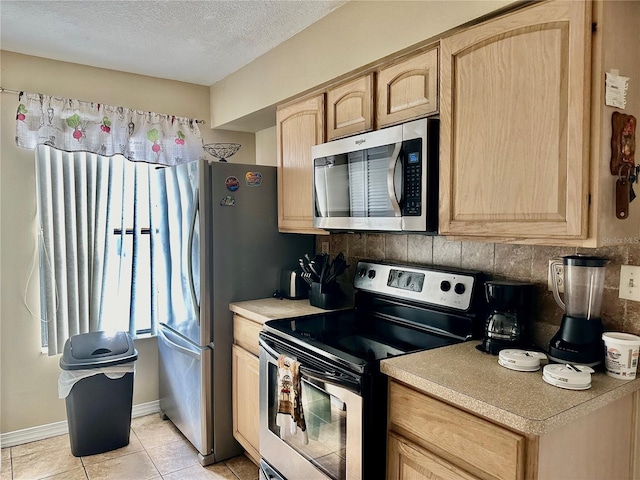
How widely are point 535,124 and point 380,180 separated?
2.21 ft

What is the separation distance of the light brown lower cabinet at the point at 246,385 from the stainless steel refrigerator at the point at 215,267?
0.23 feet

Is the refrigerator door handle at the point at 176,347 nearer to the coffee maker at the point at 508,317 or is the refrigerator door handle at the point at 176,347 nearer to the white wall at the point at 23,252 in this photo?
the white wall at the point at 23,252

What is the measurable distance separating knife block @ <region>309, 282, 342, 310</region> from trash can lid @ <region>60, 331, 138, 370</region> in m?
1.18

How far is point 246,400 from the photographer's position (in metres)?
2.48

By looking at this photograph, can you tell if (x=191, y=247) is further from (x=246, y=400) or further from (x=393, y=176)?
(x=393, y=176)

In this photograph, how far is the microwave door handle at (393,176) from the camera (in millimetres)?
1792

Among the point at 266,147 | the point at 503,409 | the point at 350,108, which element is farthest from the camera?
the point at 266,147

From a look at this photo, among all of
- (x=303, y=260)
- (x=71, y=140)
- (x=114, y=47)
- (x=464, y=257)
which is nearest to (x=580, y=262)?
(x=464, y=257)

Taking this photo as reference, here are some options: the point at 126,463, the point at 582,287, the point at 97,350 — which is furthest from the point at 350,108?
the point at 126,463

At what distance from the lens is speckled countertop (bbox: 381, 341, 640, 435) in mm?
1157

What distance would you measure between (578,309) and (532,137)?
59cm

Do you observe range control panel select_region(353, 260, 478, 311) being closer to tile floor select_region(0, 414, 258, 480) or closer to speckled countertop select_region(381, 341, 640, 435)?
speckled countertop select_region(381, 341, 640, 435)

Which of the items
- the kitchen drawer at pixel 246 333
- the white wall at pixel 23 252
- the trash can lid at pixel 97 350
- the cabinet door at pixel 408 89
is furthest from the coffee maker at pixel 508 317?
the white wall at pixel 23 252

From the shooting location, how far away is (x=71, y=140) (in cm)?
283
